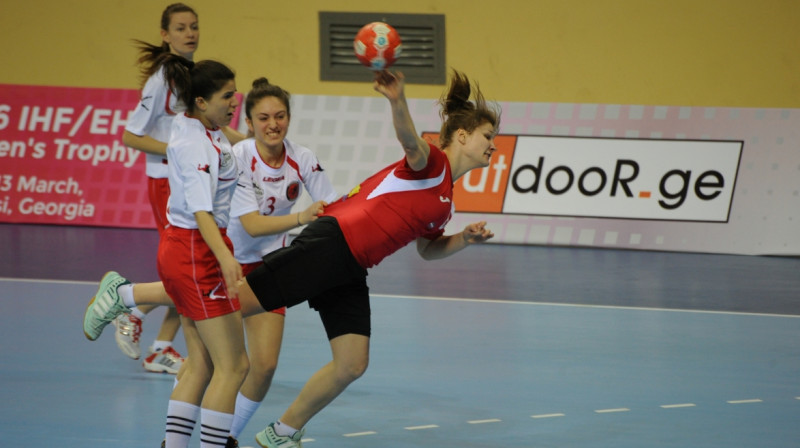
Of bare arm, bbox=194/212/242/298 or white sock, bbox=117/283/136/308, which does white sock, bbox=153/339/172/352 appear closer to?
white sock, bbox=117/283/136/308

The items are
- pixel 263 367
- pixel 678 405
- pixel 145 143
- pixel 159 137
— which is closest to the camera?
pixel 263 367

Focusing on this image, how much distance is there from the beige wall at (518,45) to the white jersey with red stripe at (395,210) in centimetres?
882

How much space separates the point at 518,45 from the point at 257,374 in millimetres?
9156

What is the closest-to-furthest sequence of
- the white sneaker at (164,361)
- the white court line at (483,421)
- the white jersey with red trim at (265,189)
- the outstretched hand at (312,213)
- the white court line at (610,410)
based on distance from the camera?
1. the outstretched hand at (312,213)
2. the white jersey with red trim at (265,189)
3. the white court line at (483,421)
4. the white court line at (610,410)
5. the white sneaker at (164,361)

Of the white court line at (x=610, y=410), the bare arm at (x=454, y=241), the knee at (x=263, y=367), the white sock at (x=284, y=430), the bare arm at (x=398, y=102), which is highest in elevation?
the bare arm at (x=398, y=102)

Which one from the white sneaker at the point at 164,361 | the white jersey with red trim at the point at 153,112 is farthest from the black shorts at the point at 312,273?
the white sneaker at the point at 164,361

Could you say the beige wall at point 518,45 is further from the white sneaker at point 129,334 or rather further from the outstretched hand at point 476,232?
the outstretched hand at point 476,232

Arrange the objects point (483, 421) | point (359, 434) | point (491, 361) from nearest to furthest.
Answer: point (359, 434)
point (483, 421)
point (491, 361)

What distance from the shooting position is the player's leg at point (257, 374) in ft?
16.1

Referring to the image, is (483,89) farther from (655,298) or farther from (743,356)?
(743,356)

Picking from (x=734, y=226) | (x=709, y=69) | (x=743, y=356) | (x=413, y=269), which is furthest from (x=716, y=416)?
(x=709, y=69)

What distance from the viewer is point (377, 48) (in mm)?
4469

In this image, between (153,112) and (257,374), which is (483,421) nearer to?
(257,374)

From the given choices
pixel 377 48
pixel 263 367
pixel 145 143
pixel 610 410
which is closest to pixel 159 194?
pixel 145 143
